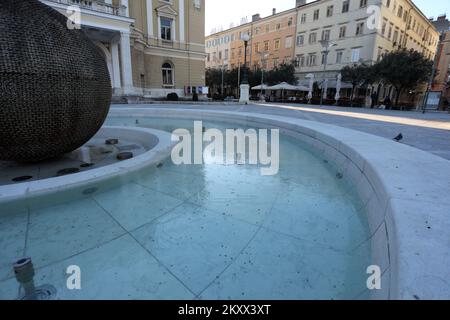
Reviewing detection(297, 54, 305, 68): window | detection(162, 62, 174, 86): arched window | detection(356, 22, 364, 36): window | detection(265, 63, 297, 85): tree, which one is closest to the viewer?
detection(162, 62, 174, 86): arched window

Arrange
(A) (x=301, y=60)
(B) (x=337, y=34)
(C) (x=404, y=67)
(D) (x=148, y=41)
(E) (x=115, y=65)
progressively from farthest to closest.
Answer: (A) (x=301, y=60), (B) (x=337, y=34), (D) (x=148, y=41), (C) (x=404, y=67), (E) (x=115, y=65)

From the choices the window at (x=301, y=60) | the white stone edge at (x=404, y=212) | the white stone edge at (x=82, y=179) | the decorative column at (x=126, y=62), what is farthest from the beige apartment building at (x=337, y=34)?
the white stone edge at (x=82, y=179)

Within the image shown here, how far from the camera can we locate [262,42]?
48094 mm

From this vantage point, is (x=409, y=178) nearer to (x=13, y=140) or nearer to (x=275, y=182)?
(x=275, y=182)

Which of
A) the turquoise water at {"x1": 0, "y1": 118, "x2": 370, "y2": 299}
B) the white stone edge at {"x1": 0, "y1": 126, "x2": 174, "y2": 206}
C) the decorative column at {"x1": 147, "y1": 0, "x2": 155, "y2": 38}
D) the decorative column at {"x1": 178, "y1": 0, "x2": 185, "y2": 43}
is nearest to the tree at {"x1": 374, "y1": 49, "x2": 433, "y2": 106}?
the decorative column at {"x1": 178, "y1": 0, "x2": 185, "y2": 43}

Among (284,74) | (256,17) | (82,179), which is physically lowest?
(82,179)

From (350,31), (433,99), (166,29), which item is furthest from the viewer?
(350,31)

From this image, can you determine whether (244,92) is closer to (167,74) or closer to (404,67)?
(167,74)

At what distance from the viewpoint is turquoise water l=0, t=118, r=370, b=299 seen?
6.23 feet

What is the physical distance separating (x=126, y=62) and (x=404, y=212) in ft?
82.8

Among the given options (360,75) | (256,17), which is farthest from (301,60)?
(256,17)

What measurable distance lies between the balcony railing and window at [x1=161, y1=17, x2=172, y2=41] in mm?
7611

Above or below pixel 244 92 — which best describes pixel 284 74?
above

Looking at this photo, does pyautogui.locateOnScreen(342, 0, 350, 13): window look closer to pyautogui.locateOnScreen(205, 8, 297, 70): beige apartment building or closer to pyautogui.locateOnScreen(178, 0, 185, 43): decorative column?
pyautogui.locateOnScreen(205, 8, 297, 70): beige apartment building
